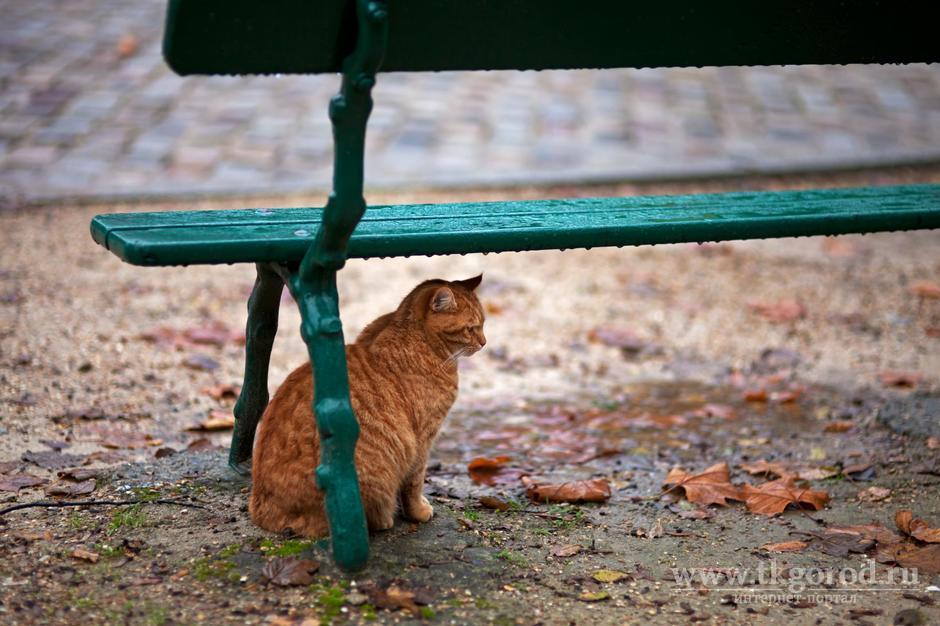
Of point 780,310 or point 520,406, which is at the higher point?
point 780,310

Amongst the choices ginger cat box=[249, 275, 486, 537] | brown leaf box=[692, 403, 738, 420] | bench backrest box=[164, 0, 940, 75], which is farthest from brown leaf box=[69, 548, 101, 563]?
brown leaf box=[692, 403, 738, 420]

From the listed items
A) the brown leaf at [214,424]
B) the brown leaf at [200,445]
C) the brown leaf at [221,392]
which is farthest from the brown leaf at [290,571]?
the brown leaf at [221,392]

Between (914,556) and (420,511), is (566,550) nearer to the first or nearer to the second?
(420,511)

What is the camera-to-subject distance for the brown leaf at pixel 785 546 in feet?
10.5

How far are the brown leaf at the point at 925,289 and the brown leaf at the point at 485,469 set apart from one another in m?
2.81

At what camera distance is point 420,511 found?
10.5ft

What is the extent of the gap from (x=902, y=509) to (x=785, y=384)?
4.21 feet

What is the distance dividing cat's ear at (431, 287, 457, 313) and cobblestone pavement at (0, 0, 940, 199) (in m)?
3.33

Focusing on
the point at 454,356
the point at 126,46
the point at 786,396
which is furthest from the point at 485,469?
the point at 126,46

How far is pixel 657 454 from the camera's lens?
4.05 meters

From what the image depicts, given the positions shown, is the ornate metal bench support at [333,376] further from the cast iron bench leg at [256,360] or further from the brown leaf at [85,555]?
the brown leaf at [85,555]

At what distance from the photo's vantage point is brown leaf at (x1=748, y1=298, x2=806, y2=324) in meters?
5.40

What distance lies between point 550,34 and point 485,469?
156 cm

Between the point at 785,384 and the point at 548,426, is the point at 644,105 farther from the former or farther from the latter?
the point at 548,426
